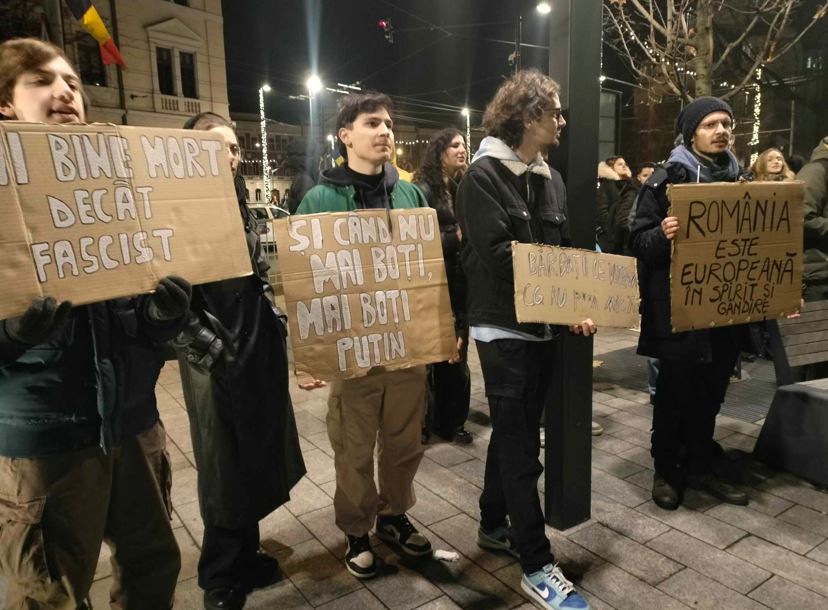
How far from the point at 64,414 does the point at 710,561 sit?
2831 millimetres

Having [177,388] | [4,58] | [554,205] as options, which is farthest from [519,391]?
[177,388]

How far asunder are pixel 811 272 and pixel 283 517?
4263mm

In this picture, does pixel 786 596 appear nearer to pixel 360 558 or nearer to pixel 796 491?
pixel 796 491

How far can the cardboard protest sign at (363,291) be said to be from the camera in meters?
2.47

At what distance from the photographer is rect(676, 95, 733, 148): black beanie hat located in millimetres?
3145

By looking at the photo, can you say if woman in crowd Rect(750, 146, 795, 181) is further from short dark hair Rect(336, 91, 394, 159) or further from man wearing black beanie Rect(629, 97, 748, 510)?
short dark hair Rect(336, 91, 394, 159)

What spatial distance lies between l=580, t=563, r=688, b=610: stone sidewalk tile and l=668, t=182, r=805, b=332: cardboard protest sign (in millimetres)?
1232

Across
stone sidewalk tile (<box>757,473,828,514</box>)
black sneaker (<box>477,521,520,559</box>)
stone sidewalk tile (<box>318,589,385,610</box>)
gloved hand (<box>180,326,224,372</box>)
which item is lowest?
stone sidewalk tile (<box>757,473,828,514</box>)

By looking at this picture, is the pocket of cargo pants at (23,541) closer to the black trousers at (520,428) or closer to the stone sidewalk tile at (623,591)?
the black trousers at (520,428)

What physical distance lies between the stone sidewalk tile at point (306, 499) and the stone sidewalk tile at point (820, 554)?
2.51 m

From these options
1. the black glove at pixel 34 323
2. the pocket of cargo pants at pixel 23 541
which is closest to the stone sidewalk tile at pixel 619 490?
the pocket of cargo pants at pixel 23 541

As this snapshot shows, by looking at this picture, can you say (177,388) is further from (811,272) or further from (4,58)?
(811,272)

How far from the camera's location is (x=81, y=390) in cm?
177

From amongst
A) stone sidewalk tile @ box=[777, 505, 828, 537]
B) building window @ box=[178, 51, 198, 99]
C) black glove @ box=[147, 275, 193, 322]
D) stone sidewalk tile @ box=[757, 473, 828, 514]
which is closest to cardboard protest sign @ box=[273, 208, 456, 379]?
black glove @ box=[147, 275, 193, 322]
